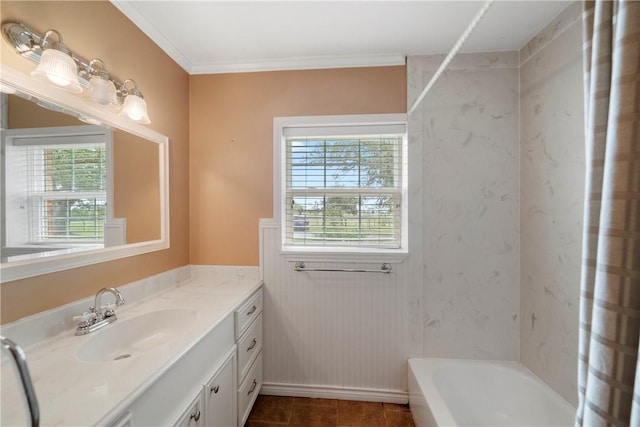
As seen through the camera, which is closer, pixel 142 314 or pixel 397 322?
pixel 142 314

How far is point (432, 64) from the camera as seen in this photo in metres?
1.78

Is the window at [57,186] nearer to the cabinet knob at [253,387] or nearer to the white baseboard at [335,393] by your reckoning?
the cabinet knob at [253,387]

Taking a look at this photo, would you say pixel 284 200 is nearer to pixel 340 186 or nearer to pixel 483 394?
pixel 340 186

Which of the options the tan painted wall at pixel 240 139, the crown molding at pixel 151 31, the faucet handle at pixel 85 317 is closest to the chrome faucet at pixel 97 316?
the faucet handle at pixel 85 317

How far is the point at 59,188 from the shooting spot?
108 cm

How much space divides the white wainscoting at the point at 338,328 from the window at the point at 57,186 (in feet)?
3.14

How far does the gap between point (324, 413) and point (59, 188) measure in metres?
1.95

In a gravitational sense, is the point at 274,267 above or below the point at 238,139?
below

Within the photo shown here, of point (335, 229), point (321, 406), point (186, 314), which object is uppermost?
point (335, 229)

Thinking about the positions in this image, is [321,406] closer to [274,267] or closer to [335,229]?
[274,267]

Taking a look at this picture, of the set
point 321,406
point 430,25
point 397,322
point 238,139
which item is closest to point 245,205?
point 238,139

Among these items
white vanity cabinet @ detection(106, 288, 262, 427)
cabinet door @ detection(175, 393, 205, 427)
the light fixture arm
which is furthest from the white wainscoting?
the light fixture arm

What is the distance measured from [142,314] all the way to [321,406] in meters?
1.32

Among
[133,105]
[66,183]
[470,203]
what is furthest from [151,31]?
[470,203]
